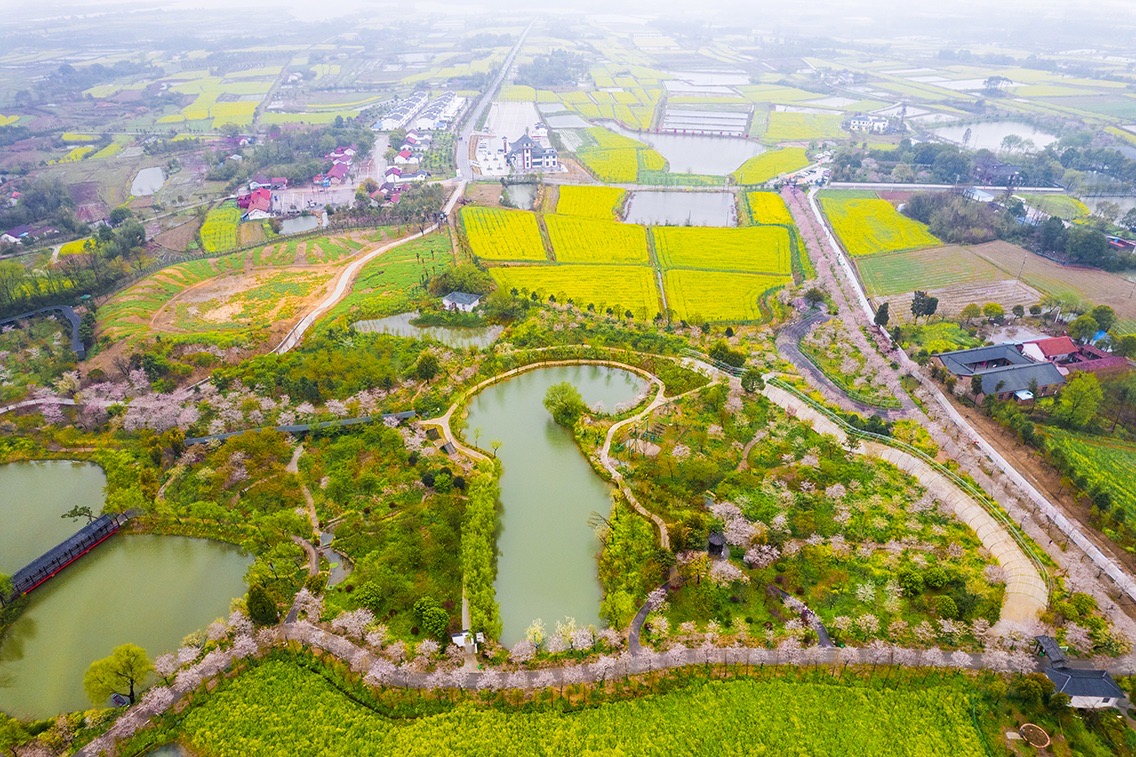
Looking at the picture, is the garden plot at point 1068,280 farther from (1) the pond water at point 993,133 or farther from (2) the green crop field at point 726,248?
(1) the pond water at point 993,133

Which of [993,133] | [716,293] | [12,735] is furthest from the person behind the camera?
[993,133]

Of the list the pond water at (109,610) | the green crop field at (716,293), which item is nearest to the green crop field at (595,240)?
the green crop field at (716,293)

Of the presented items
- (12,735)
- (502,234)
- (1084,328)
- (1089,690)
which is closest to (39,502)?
(12,735)

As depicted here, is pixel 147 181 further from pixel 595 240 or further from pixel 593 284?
pixel 593 284

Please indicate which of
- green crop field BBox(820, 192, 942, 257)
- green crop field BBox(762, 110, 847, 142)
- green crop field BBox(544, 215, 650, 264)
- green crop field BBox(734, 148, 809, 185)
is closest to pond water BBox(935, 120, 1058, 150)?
green crop field BBox(762, 110, 847, 142)

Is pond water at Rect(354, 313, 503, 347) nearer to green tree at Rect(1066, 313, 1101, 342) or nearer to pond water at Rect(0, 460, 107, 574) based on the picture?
pond water at Rect(0, 460, 107, 574)

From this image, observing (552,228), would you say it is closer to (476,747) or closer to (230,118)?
(476,747)
